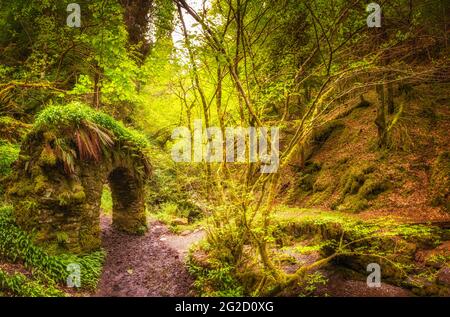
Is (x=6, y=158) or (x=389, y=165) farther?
(x=389, y=165)

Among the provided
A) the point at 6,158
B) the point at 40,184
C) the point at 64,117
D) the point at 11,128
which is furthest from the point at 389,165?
the point at 11,128

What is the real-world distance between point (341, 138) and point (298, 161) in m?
2.04

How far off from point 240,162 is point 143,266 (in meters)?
3.65

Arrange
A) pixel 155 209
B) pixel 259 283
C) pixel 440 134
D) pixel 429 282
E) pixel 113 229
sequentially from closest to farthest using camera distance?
pixel 429 282
pixel 259 283
pixel 440 134
pixel 113 229
pixel 155 209

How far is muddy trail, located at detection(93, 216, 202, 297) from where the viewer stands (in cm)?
631

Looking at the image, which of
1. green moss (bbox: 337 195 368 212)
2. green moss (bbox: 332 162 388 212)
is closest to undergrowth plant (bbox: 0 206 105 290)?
green moss (bbox: 337 195 368 212)

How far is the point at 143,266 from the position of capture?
24.5ft

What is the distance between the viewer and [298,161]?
42.7ft

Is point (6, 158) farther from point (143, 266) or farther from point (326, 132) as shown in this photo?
point (326, 132)

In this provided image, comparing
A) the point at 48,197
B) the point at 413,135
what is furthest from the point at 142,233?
the point at 413,135

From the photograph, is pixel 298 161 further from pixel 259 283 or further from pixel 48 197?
pixel 48 197

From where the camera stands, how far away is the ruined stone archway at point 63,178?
6.33 m

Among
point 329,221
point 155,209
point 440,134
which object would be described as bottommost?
point 155,209
